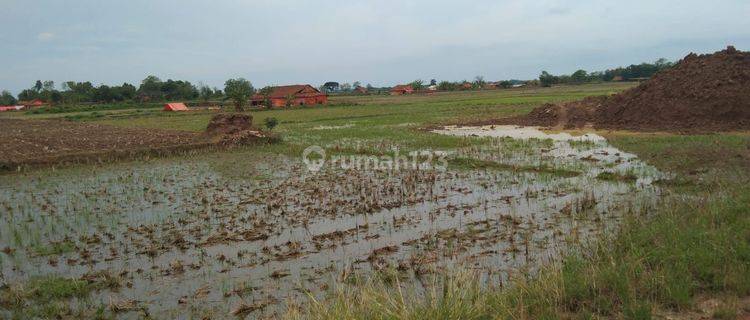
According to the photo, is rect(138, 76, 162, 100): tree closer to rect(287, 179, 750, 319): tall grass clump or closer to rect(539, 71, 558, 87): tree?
rect(539, 71, 558, 87): tree

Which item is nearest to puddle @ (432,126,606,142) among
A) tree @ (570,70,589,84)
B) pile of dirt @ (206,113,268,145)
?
pile of dirt @ (206,113,268,145)

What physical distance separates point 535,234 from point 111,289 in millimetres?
5009

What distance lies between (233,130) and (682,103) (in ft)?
54.4

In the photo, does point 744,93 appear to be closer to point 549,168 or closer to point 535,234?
point 549,168

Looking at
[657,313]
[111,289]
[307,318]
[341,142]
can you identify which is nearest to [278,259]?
[111,289]

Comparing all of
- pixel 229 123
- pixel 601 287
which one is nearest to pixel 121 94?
pixel 229 123

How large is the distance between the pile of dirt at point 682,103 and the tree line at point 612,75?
62.6 meters

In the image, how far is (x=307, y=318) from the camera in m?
4.15

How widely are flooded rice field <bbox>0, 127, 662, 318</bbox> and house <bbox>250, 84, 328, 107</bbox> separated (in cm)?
4456

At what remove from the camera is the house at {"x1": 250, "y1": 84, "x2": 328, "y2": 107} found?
189ft

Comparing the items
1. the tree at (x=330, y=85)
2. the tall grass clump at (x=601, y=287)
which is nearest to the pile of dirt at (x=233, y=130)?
the tall grass clump at (x=601, y=287)

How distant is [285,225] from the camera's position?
780cm

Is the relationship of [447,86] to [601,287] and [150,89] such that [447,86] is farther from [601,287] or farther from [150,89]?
[601,287]

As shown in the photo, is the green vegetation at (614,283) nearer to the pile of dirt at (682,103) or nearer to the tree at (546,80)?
the pile of dirt at (682,103)
